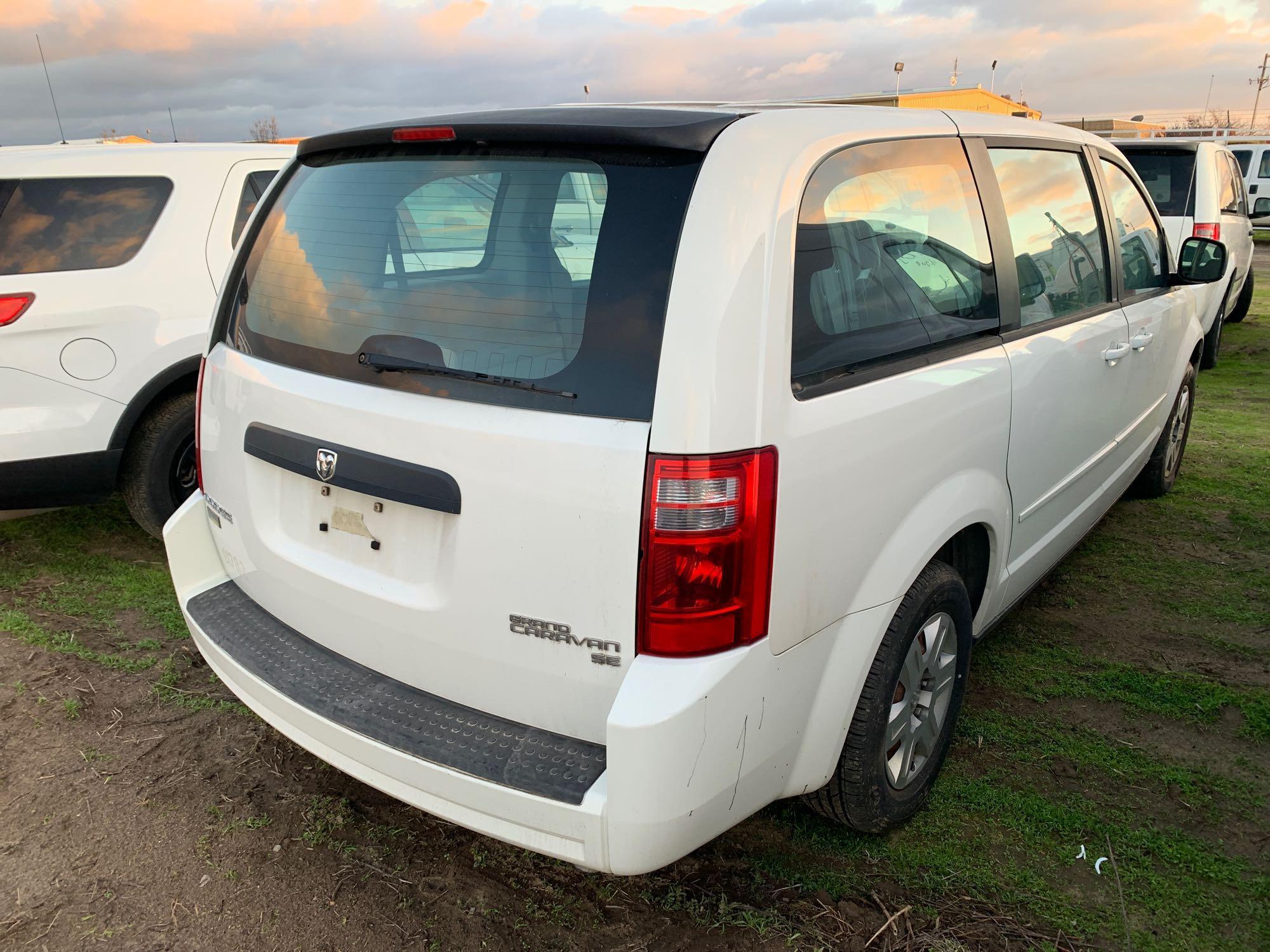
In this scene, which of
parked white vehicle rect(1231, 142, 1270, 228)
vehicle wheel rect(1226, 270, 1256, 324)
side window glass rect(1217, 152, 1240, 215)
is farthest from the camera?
parked white vehicle rect(1231, 142, 1270, 228)

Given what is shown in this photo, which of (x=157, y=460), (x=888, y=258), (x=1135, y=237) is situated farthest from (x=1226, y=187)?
(x=157, y=460)

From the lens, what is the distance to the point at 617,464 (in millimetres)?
1773

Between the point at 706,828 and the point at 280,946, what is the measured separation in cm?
110

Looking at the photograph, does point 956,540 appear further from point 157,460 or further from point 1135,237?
point 157,460

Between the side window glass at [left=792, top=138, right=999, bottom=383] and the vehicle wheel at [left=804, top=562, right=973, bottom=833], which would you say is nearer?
the side window glass at [left=792, top=138, right=999, bottom=383]

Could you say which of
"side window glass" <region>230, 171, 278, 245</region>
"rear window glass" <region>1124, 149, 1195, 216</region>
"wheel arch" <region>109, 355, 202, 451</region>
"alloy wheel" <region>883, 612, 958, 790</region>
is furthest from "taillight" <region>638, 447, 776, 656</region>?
"rear window glass" <region>1124, 149, 1195, 216</region>

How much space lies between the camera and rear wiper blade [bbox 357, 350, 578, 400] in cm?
188

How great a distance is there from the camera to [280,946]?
222 cm

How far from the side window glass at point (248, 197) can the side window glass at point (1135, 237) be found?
3.92 metres

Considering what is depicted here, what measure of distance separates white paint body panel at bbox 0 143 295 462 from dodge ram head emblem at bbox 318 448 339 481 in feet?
8.34

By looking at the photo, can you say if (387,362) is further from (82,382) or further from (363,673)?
(82,382)

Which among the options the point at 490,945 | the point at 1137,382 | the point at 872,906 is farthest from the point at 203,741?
the point at 1137,382

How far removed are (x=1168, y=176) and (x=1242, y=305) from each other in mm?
3820

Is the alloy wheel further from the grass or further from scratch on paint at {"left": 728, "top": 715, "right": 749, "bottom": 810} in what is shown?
scratch on paint at {"left": 728, "top": 715, "right": 749, "bottom": 810}
